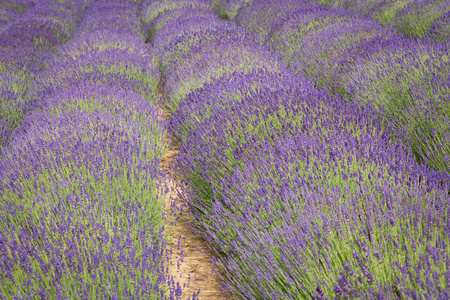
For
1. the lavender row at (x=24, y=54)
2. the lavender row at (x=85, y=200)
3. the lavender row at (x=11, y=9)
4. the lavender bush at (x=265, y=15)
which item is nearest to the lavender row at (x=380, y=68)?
the lavender bush at (x=265, y=15)

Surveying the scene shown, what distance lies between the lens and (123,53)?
5.20m

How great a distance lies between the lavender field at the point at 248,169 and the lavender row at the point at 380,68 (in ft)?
0.07

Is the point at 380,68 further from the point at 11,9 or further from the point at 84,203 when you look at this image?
the point at 11,9

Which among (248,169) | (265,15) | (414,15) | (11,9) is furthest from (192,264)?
(11,9)

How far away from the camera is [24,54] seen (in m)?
5.74

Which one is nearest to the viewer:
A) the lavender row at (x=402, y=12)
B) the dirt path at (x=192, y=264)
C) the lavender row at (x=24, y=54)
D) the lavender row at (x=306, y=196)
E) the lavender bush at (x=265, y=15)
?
the lavender row at (x=306, y=196)

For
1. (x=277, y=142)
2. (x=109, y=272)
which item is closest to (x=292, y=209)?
(x=277, y=142)

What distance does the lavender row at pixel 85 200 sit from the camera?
5.09 ft

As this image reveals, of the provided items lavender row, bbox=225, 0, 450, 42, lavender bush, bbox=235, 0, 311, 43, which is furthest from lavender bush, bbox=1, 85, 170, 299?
lavender bush, bbox=235, 0, 311, 43

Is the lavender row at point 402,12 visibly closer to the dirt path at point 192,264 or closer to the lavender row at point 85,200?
the dirt path at point 192,264

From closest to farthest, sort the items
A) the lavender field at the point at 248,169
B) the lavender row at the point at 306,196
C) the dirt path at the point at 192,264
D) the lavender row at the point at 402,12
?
the lavender row at the point at 306,196 < the lavender field at the point at 248,169 < the dirt path at the point at 192,264 < the lavender row at the point at 402,12

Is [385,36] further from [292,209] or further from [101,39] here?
[101,39]

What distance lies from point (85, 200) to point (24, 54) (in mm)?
4690

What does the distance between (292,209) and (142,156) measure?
4.26 ft
